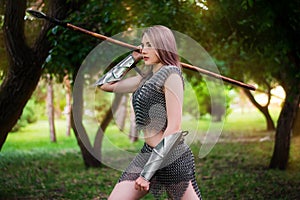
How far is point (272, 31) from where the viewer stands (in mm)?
8672

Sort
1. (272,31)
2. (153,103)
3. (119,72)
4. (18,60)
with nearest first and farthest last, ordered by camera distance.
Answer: (153,103)
(119,72)
(18,60)
(272,31)

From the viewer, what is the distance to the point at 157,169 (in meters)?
3.69

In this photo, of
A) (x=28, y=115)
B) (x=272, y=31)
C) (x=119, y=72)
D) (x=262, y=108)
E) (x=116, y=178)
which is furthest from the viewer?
(x=28, y=115)

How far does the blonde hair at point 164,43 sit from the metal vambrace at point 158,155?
50 centimetres

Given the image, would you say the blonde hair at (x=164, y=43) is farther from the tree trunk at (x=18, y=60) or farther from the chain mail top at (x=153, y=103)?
the tree trunk at (x=18, y=60)

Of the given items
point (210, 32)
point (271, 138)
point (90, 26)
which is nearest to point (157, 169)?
point (90, 26)

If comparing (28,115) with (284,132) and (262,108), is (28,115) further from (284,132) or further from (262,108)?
(284,132)

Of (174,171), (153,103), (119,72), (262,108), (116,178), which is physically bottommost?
(116,178)

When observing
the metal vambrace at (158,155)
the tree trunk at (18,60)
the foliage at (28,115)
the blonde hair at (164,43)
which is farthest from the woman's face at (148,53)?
the foliage at (28,115)

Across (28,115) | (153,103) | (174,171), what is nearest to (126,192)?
(174,171)

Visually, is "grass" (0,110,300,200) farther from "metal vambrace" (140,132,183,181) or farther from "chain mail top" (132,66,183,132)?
"metal vambrace" (140,132,183,181)

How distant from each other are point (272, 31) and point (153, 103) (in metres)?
5.31

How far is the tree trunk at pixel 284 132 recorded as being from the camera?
469 inches

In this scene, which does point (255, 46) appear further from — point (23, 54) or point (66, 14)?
point (23, 54)
